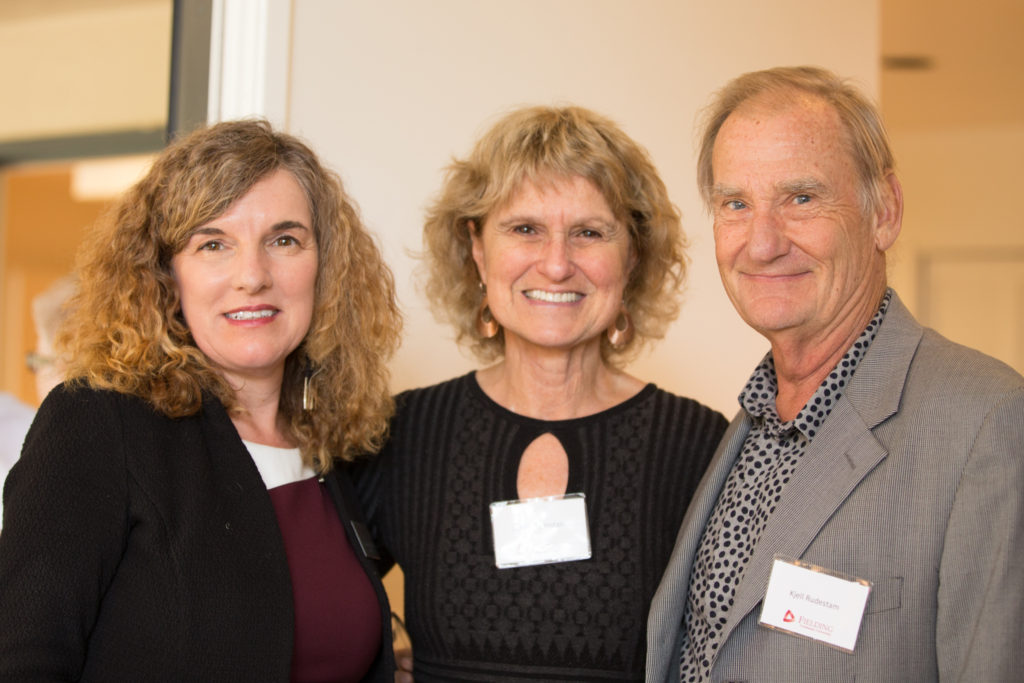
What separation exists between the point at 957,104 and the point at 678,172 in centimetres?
420

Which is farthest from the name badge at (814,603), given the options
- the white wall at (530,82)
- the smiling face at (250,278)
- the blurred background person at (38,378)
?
the blurred background person at (38,378)

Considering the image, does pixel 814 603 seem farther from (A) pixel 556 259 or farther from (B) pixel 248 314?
(B) pixel 248 314

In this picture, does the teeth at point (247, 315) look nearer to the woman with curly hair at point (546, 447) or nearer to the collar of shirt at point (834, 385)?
the woman with curly hair at point (546, 447)

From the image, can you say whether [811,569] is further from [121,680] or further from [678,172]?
[678,172]

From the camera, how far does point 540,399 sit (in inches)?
91.0

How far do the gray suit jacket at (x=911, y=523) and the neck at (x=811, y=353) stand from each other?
0.06m

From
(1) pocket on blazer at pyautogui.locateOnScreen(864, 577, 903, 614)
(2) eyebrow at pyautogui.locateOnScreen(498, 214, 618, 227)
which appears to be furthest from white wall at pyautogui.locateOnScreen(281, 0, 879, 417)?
(1) pocket on blazer at pyautogui.locateOnScreen(864, 577, 903, 614)

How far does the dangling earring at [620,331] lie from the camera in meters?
2.46

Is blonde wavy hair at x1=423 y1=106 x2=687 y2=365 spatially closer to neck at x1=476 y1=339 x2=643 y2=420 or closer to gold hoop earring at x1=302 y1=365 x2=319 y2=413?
neck at x1=476 y1=339 x2=643 y2=420

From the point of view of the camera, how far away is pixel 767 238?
173cm

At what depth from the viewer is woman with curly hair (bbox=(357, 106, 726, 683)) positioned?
2086 mm

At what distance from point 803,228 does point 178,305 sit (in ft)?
3.89

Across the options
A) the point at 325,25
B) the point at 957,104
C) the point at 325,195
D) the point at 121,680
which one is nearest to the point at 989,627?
the point at 121,680

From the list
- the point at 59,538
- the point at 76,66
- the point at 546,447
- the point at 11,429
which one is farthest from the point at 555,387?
the point at 76,66
